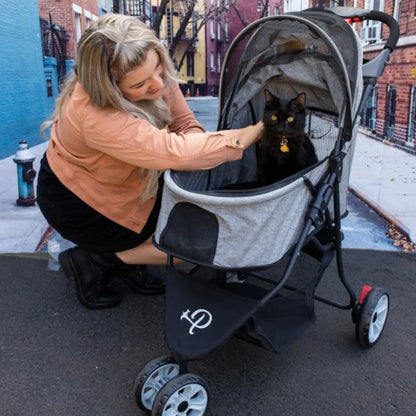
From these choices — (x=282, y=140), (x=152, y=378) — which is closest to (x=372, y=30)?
(x=282, y=140)

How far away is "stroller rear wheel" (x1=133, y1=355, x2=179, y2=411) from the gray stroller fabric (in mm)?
495

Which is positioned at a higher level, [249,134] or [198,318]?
[249,134]

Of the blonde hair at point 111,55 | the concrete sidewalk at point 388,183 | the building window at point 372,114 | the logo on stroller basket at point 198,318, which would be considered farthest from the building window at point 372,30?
the logo on stroller basket at point 198,318

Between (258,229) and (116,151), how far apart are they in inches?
31.6

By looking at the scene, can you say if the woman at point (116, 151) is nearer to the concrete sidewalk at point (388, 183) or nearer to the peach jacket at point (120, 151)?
the peach jacket at point (120, 151)

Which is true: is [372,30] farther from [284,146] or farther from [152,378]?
[152,378]

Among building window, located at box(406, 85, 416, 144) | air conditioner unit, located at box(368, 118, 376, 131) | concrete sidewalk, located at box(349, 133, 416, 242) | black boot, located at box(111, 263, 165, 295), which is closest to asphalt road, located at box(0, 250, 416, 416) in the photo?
black boot, located at box(111, 263, 165, 295)

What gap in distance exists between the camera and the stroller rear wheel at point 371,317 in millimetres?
2500

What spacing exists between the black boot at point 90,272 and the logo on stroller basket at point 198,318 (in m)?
1.06

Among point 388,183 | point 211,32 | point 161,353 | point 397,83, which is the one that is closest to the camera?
point 161,353

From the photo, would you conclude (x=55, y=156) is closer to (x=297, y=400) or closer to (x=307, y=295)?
(x=307, y=295)

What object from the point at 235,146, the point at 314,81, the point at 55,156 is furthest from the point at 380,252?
the point at 55,156

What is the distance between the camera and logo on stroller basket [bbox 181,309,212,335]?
1.95 m

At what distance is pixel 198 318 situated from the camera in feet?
6.48
